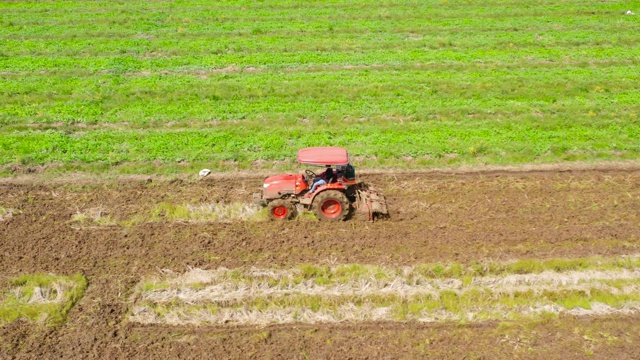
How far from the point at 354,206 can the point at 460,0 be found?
19.3m

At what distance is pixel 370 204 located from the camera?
509 inches

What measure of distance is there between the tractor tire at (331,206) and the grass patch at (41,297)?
16.4 feet

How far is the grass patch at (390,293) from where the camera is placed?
10516 mm

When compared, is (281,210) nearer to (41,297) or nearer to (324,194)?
(324,194)

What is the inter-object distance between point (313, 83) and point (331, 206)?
807 cm

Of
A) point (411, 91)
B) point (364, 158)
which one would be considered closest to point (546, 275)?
point (364, 158)

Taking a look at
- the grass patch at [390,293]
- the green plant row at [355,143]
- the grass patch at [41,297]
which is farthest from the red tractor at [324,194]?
the grass patch at [41,297]

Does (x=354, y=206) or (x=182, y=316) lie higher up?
(x=354, y=206)

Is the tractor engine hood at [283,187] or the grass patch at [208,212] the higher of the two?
the tractor engine hood at [283,187]

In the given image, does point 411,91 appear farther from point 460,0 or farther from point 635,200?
point 460,0

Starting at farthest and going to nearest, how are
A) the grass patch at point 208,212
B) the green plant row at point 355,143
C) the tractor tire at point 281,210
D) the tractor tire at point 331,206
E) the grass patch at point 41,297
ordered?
1. the green plant row at point 355,143
2. the grass patch at point 208,212
3. the tractor tire at point 281,210
4. the tractor tire at point 331,206
5. the grass patch at point 41,297

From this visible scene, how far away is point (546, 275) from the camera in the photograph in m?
11.5

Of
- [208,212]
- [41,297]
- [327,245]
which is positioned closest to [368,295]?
[327,245]

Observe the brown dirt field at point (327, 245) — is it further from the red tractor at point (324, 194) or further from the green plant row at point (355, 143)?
the green plant row at point (355, 143)
